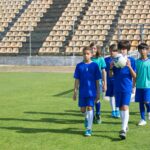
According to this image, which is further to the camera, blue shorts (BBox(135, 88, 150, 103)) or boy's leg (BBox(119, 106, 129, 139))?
blue shorts (BBox(135, 88, 150, 103))

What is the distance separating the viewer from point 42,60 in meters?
34.6

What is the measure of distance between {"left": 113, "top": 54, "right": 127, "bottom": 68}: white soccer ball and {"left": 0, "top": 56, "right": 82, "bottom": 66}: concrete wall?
2592cm

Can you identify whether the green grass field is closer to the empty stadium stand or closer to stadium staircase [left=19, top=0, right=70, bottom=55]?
A: the empty stadium stand

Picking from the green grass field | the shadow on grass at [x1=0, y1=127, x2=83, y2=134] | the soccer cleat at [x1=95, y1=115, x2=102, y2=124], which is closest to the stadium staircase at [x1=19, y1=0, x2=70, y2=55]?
the green grass field

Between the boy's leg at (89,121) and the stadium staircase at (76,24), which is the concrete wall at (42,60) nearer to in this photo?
the stadium staircase at (76,24)

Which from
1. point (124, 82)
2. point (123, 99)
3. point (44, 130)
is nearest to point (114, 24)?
point (44, 130)

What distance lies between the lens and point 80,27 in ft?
129

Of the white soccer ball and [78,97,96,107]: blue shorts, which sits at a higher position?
the white soccer ball

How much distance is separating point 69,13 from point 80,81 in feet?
115

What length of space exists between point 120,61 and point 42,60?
90.0 feet

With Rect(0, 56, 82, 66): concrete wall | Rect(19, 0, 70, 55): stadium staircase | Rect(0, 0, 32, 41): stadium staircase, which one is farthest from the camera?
Rect(0, 0, 32, 41): stadium staircase

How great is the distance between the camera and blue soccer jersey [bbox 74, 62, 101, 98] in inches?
299

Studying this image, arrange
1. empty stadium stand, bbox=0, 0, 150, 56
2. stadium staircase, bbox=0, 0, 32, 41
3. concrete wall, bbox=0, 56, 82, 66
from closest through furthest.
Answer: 1. concrete wall, bbox=0, 56, 82, 66
2. empty stadium stand, bbox=0, 0, 150, 56
3. stadium staircase, bbox=0, 0, 32, 41

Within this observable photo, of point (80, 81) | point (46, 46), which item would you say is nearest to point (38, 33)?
point (46, 46)
